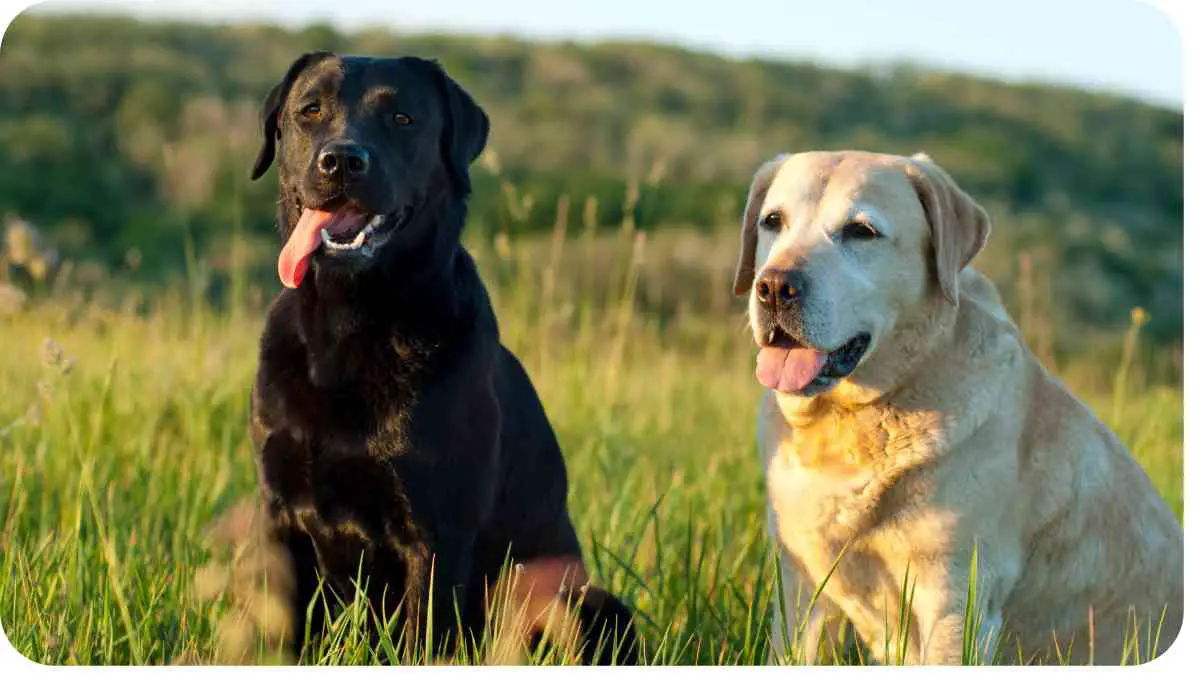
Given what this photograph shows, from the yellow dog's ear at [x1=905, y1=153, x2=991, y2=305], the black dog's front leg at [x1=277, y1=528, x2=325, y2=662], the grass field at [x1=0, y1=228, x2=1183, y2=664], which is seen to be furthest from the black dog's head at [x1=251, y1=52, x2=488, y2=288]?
the yellow dog's ear at [x1=905, y1=153, x2=991, y2=305]

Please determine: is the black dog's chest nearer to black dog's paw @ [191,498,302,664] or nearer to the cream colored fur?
black dog's paw @ [191,498,302,664]

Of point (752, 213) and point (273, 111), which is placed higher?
point (273, 111)

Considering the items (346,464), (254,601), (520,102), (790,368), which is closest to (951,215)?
(790,368)

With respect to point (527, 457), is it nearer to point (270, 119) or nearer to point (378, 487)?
point (378, 487)

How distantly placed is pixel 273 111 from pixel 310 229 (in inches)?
17.6

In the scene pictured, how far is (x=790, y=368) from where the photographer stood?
312 centimetres

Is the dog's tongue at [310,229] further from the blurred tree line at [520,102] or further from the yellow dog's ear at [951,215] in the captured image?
the blurred tree line at [520,102]


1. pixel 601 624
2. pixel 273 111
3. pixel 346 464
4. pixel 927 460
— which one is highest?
pixel 273 111

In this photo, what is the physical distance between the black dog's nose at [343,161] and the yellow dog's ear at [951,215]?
1.37 meters

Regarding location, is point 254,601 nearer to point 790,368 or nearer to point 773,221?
point 790,368

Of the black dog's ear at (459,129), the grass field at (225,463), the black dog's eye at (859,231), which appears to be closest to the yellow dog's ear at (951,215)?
the black dog's eye at (859,231)

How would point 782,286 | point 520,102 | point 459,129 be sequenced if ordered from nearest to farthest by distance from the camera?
point 782,286 < point 459,129 < point 520,102

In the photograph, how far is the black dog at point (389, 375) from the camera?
3.14 meters

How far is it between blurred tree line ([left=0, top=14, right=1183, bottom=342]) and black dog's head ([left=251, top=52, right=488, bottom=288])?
1.65 m
